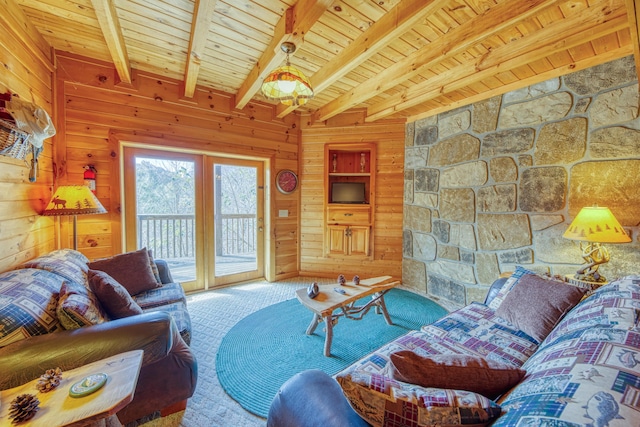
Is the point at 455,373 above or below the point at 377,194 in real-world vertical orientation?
below

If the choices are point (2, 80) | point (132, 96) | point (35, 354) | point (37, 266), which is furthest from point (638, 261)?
point (132, 96)

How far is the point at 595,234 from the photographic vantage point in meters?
1.82

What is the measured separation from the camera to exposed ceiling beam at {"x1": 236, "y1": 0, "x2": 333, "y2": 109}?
1663 mm

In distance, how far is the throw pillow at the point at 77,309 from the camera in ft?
4.24

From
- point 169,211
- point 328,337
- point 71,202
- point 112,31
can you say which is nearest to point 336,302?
point 328,337

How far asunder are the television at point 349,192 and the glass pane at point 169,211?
2.09 m

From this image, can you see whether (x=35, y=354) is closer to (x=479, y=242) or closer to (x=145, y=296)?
(x=145, y=296)

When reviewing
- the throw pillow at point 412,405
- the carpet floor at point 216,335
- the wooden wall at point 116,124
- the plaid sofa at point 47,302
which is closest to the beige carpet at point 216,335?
the carpet floor at point 216,335

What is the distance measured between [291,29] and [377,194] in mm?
2587

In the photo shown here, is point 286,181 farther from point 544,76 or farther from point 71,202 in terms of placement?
point 544,76

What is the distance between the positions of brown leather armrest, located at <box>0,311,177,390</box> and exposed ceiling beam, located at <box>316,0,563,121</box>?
9.15 ft

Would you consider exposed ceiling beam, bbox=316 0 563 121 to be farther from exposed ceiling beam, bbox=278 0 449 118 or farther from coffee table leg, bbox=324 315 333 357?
coffee table leg, bbox=324 315 333 357

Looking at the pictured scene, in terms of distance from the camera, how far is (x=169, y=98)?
10.1ft

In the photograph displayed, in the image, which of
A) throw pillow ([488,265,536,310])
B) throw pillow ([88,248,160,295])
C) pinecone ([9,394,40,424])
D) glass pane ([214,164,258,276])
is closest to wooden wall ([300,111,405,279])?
glass pane ([214,164,258,276])
